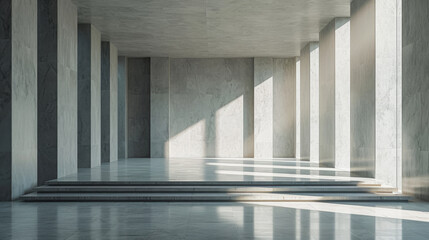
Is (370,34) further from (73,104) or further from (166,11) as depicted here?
(73,104)

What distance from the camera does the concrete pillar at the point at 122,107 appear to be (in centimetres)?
2478

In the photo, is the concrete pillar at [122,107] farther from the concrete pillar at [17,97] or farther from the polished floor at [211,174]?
the concrete pillar at [17,97]

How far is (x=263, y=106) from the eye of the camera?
2572cm

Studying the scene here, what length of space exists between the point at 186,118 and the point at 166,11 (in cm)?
1048

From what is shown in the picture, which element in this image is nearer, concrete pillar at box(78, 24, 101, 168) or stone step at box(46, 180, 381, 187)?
stone step at box(46, 180, 381, 187)

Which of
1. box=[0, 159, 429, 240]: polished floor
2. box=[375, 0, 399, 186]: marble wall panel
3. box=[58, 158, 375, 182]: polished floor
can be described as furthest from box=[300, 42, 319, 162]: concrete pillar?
box=[0, 159, 429, 240]: polished floor

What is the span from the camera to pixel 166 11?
16.3 m

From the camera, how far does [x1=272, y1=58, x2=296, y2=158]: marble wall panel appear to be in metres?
25.9

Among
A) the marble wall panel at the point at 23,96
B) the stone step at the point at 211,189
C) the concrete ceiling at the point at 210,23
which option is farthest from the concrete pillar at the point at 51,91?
the stone step at the point at 211,189

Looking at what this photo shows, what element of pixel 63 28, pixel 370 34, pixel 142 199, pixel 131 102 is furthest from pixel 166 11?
pixel 131 102

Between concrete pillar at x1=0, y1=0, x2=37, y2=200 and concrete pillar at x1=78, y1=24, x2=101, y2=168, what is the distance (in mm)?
5880

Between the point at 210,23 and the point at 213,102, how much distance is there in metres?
Result: 8.50

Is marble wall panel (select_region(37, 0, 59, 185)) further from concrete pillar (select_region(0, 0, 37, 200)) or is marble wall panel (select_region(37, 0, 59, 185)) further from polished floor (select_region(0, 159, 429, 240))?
polished floor (select_region(0, 159, 429, 240))

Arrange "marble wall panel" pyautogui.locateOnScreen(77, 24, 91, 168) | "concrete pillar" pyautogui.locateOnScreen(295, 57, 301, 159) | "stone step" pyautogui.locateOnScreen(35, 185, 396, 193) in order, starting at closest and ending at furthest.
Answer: "stone step" pyautogui.locateOnScreen(35, 185, 396, 193), "marble wall panel" pyautogui.locateOnScreen(77, 24, 91, 168), "concrete pillar" pyautogui.locateOnScreen(295, 57, 301, 159)
